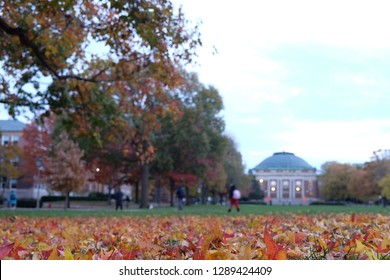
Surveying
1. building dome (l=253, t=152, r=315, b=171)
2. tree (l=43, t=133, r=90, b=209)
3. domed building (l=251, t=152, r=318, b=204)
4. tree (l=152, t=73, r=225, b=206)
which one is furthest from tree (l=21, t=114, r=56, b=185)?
domed building (l=251, t=152, r=318, b=204)

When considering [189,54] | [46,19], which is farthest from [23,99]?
[189,54]

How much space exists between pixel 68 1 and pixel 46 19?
5.26 m

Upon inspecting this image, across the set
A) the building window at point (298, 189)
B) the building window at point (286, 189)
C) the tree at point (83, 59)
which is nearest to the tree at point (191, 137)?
the tree at point (83, 59)

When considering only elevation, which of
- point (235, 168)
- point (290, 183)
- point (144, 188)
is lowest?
point (144, 188)

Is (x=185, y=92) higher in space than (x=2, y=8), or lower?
higher

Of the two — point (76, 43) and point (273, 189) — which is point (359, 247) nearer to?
point (76, 43)

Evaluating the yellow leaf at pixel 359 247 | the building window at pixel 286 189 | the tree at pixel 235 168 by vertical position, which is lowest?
the yellow leaf at pixel 359 247

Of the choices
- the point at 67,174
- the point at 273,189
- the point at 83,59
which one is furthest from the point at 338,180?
the point at 83,59

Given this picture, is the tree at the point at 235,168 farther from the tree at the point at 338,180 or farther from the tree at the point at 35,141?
the tree at the point at 35,141

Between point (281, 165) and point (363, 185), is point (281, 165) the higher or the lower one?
the higher one

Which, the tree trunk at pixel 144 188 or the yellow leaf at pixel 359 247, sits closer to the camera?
the yellow leaf at pixel 359 247

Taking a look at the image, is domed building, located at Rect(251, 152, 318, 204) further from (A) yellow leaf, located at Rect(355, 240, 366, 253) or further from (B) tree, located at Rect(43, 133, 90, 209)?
(A) yellow leaf, located at Rect(355, 240, 366, 253)

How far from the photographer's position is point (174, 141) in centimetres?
3922
